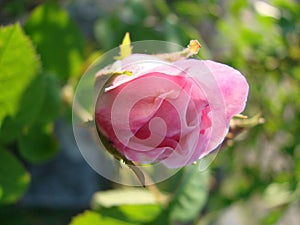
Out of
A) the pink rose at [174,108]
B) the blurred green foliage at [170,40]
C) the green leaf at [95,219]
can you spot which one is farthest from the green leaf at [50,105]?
the pink rose at [174,108]

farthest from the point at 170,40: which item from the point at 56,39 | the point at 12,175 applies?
the point at 12,175

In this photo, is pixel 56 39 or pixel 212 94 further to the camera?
pixel 56 39

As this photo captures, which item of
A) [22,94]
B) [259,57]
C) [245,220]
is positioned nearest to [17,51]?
[22,94]

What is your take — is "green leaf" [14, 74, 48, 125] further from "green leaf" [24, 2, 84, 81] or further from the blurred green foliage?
"green leaf" [24, 2, 84, 81]

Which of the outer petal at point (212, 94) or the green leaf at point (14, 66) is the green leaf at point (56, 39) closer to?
the green leaf at point (14, 66)

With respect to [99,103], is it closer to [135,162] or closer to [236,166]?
[135,162]

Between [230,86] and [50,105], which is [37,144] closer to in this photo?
[50,105]

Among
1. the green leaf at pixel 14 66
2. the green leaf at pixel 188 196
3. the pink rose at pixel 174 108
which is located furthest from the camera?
the green leaf at pixel 188 196
